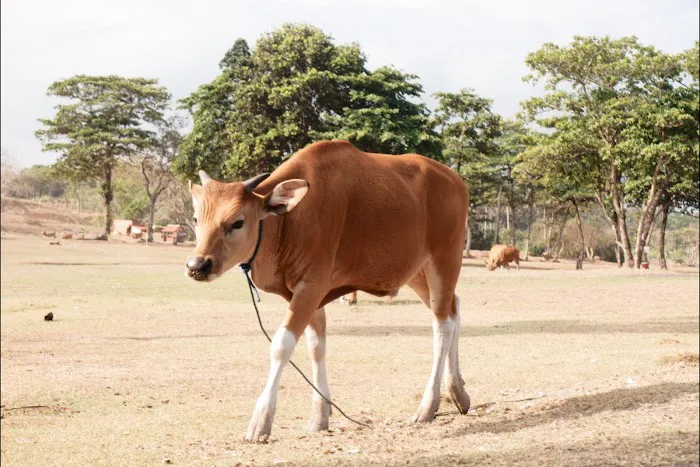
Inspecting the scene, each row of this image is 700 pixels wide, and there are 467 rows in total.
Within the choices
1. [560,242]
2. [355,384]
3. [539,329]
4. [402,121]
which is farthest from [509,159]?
[355,384]

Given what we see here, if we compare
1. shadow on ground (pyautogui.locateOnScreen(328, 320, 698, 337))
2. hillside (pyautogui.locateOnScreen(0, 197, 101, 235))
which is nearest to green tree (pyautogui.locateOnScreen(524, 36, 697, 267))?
shadow on ground (pyautogui.locateOnScreen(328, 320, 698, 337))

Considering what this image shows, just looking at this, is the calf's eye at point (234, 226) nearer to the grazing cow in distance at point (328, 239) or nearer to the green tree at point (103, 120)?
the grazing cow in distance at point (328, 239)

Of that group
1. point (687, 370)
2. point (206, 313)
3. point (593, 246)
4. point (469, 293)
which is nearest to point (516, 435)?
point (687, 370)

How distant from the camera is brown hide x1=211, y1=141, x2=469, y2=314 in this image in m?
5.46

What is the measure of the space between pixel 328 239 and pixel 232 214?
95cm

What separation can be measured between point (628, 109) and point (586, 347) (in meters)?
25.8

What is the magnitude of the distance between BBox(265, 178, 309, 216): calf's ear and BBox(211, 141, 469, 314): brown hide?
12 cm

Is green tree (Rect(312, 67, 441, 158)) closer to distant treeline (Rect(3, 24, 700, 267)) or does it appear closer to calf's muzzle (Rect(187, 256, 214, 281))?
distant treeline (Rect(3, 24, 700, 267))

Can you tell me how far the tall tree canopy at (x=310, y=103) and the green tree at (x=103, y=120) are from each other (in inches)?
1198

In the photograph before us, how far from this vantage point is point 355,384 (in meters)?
9.08

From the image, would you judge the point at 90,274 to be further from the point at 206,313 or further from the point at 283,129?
the point at 206,313

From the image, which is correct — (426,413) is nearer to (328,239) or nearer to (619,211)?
(328,239)

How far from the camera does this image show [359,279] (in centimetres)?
581

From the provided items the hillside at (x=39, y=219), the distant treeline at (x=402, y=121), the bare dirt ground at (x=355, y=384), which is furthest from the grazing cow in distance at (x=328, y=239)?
the hillside at (x=39, y=219)
